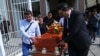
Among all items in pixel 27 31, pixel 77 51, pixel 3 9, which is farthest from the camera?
pixel 3 9

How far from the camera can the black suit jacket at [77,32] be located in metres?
4.75

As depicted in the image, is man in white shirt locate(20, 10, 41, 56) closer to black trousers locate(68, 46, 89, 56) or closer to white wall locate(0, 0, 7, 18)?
white wall locate(0, 0, 7, 18)

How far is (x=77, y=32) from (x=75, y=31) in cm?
8

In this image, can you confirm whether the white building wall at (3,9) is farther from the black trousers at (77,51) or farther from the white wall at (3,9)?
the black trousers at (77,51)

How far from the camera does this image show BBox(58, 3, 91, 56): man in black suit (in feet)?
15.6

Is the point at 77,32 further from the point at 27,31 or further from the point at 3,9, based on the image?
the point at 3,9

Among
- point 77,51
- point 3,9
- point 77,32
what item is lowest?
point 77,51

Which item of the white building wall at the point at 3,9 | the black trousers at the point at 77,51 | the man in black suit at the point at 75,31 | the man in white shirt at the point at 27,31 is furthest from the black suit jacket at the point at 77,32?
the white building wall at the point at 3,9

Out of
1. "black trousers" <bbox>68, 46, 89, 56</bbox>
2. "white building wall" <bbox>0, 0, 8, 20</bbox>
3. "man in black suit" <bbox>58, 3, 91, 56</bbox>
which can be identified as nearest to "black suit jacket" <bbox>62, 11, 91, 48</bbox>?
"man in black suit" <bbox>58, 3, 91, 56</bbox>

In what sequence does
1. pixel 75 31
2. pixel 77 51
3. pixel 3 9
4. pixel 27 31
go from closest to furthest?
pixel 75 31
pixel 77 51
pixel 27 31
pixel 3 9

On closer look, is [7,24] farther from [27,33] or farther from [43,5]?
[43,5]

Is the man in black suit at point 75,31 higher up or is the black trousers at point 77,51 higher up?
the man in black suit at point 75,31

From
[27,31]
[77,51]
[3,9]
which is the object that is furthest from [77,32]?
[3,9]

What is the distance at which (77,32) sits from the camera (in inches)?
189
